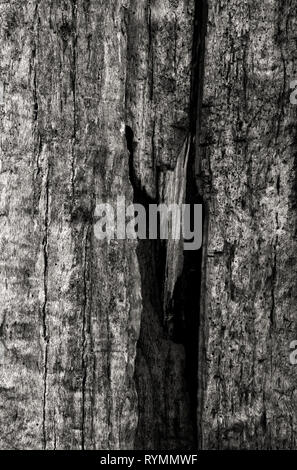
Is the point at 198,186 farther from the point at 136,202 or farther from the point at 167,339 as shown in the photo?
the point at 167,339

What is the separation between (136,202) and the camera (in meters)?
1.94

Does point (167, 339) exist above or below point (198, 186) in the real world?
below

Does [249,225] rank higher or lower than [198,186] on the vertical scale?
lower

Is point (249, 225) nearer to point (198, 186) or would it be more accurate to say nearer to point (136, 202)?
point (198, 186)

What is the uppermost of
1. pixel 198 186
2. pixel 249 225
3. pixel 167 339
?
pixel 198 186

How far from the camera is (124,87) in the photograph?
190cm

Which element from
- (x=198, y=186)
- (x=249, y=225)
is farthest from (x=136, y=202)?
(x=249, y=225)

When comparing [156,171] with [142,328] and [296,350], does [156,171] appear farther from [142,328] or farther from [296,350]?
[296,350]

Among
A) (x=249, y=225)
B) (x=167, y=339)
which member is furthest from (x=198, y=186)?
(x=167, y=339)

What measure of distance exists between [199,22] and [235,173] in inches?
17.1

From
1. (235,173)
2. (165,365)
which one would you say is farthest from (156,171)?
(165,365)

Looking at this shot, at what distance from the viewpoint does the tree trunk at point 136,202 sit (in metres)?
1.87

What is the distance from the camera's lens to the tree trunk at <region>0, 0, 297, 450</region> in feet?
6.14

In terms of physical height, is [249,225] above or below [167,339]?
above
